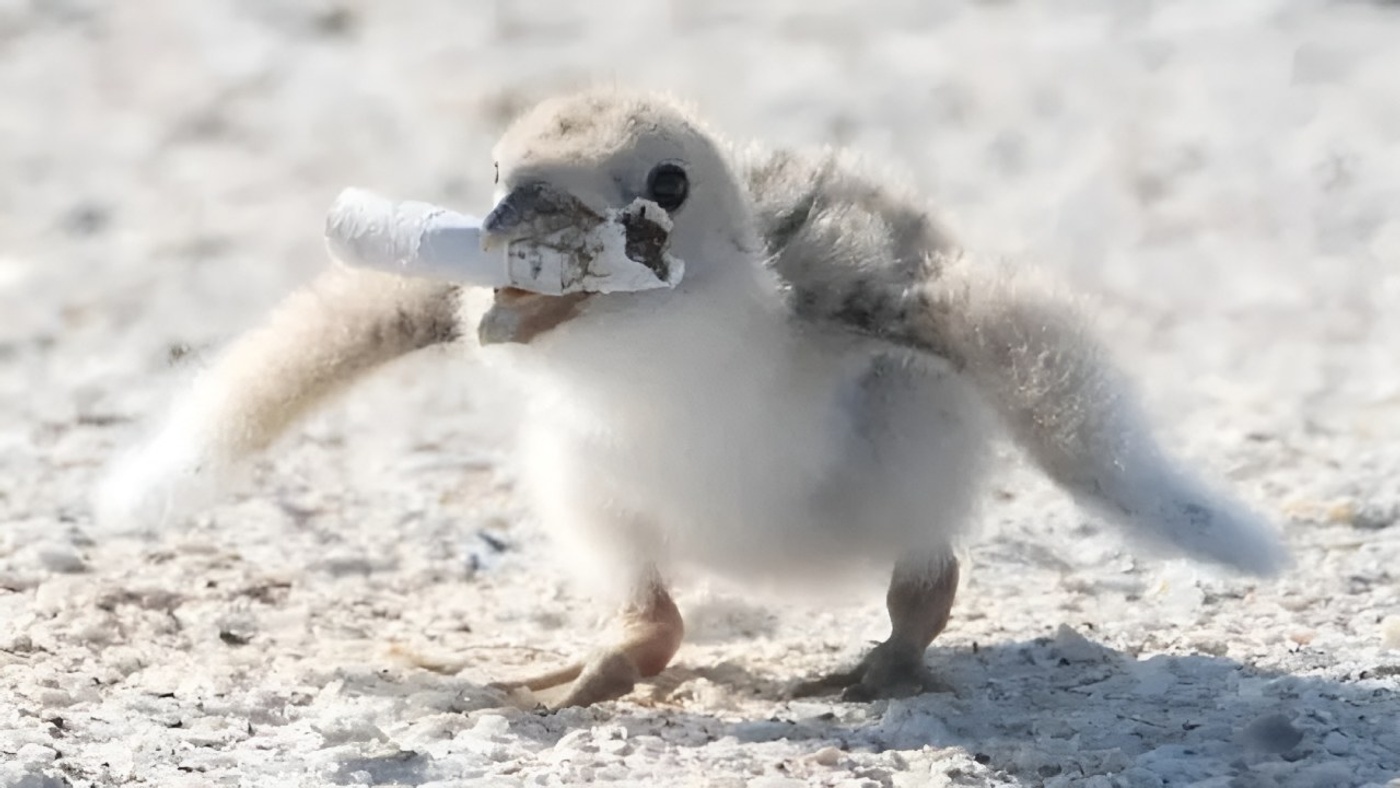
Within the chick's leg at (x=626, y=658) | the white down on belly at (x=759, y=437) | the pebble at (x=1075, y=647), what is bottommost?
the chick's leg at (x=626, y=658)

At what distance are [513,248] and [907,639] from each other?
0.95 metres

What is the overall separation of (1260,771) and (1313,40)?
4540mm

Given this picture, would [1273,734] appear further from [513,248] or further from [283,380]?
[283,380]

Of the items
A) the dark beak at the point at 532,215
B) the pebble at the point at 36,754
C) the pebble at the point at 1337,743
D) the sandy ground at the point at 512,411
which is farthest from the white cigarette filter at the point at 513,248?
the pebble at the point at 1337,743

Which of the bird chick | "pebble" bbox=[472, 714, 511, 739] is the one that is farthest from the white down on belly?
"pebble" bbox=[472, 714, 511, 739]

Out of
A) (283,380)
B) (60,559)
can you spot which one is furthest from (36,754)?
(60,559)

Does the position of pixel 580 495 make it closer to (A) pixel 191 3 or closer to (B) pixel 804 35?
(B) pixel 804 35

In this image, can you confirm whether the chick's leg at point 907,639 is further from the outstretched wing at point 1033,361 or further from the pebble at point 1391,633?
the pebble at point 1391,633

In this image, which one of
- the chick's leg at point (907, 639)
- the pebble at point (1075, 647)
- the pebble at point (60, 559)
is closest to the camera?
the chick's leg at point (907, 639)

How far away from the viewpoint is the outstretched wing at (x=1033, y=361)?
295 cm

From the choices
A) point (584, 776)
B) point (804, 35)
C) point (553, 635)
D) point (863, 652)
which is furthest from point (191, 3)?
point (584, 776)

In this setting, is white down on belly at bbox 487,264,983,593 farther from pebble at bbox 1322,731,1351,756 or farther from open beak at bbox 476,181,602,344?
pebble at bbox 1322,731,1351,756

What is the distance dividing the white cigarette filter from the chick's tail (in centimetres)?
35

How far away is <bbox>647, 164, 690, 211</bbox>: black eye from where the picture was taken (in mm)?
2941
